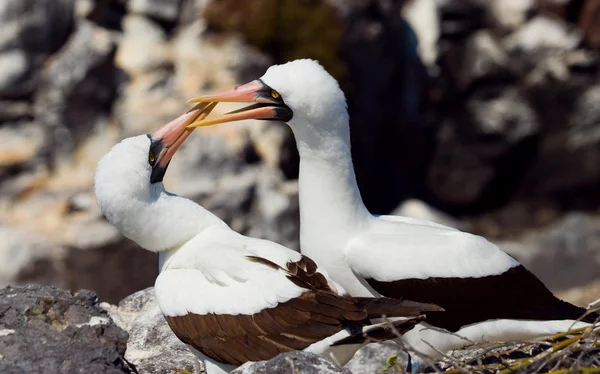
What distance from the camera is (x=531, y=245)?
58.3 ft

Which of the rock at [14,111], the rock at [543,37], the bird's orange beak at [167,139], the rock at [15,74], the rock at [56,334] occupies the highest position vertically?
the rock at [543,37]

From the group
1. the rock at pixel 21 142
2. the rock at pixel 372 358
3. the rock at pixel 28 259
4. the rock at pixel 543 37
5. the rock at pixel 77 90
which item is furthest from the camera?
the rock at pixel 543 37

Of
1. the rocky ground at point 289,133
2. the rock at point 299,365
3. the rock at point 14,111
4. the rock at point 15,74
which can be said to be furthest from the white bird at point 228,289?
the rock at point 15,74

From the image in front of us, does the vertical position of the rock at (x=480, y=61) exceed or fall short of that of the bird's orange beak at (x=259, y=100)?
it exceeds it

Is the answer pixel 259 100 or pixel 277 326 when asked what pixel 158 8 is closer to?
pixel 259 100

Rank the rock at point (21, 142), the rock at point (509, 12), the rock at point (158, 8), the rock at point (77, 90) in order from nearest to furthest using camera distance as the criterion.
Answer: the rock at point (21, 142)
the rock at point (77, 90)
the rock at point (158, 8)
the rock at point (509, 12)

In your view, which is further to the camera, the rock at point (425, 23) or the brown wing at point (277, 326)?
the rock at point (425, 23)

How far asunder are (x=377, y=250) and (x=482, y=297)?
69cm

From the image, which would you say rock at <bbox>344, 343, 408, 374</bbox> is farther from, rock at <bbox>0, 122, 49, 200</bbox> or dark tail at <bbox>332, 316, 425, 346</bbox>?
rock at <bbox>0, 122, 49, 200</bbox>

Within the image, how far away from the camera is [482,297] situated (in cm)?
527

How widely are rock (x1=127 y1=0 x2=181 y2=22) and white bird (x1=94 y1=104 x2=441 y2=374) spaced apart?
1227cm

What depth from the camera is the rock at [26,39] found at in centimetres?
1551

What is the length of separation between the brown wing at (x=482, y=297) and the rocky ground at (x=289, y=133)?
920 centimetres

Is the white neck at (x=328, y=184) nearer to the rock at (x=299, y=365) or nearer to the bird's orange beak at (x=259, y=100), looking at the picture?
the bird's orange beak at (x=259, y=100)
